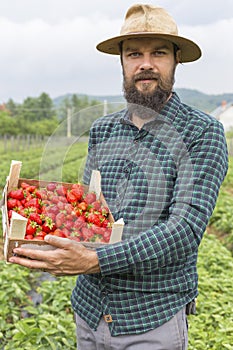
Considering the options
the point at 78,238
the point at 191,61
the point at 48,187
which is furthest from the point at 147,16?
the point at 78,238

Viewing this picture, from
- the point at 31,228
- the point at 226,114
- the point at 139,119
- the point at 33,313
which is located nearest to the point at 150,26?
the point at 139,119

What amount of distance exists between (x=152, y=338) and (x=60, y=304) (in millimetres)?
2565

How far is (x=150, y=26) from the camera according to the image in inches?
82.2

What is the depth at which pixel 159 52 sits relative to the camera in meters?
A: 2.17

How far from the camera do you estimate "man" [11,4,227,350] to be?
1927 mm

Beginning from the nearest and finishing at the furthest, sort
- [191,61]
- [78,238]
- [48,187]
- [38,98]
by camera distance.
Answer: [78,238], [48,187], [191,61], [38,98]

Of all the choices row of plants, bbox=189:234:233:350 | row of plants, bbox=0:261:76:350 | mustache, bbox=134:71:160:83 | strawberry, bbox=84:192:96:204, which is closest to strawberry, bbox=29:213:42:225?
strawberry, bbox=84:192:96:204

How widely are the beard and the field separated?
329 mm

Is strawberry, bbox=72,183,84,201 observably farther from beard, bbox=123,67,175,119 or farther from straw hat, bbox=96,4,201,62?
straw hat, bbox=96,4,201,62

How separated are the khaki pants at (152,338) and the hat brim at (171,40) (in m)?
1.20

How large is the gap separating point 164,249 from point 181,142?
0.44 meters

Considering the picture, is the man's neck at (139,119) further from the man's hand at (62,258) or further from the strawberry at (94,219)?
the man's hand at (62,258)

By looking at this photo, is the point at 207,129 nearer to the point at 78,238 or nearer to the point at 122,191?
the point at 122,191

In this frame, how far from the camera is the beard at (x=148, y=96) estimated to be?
2166mm
